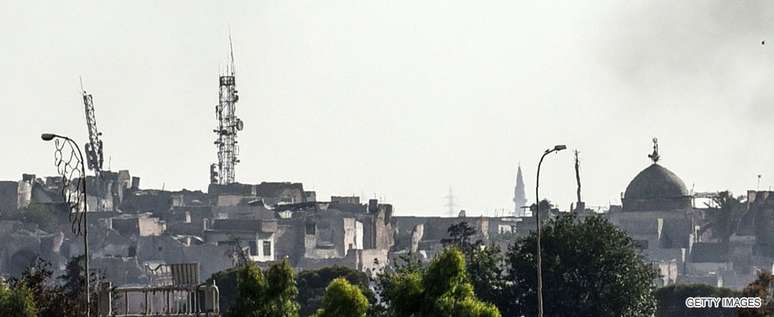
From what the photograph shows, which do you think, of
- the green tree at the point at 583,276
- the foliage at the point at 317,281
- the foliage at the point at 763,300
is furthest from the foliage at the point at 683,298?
the foliage at the point at 763,300

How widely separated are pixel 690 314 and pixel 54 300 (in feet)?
251

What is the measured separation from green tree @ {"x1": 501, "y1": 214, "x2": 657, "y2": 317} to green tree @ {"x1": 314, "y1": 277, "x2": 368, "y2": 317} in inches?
1775

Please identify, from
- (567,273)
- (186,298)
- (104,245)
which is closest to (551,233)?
(567,273)

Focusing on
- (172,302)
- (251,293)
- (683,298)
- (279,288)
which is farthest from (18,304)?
(683,298)

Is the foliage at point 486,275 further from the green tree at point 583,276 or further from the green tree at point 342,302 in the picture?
the green tree at point 342,302

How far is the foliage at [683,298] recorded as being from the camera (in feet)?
470

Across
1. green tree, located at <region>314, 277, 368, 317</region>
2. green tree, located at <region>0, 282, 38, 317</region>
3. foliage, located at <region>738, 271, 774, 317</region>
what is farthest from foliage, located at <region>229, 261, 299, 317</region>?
foliage, located at <region>738, 271, 774, 317</region>

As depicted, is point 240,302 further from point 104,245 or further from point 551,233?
point 104,245

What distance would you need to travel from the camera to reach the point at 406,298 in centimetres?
5912

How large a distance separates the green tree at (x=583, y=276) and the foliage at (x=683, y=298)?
3297cm

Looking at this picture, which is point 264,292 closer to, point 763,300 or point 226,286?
point 763,300

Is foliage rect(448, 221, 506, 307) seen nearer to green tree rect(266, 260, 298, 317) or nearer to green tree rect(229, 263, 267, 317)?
green tree rect(266, 260, 298, 317)

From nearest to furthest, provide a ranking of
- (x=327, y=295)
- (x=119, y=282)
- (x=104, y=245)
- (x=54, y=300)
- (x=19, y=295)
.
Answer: (x=327, y=295) < (x=19, y=295) < (x=54, y=300) < (x=119, y=282) < (x=104, y=245)

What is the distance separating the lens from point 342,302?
5784 cm
